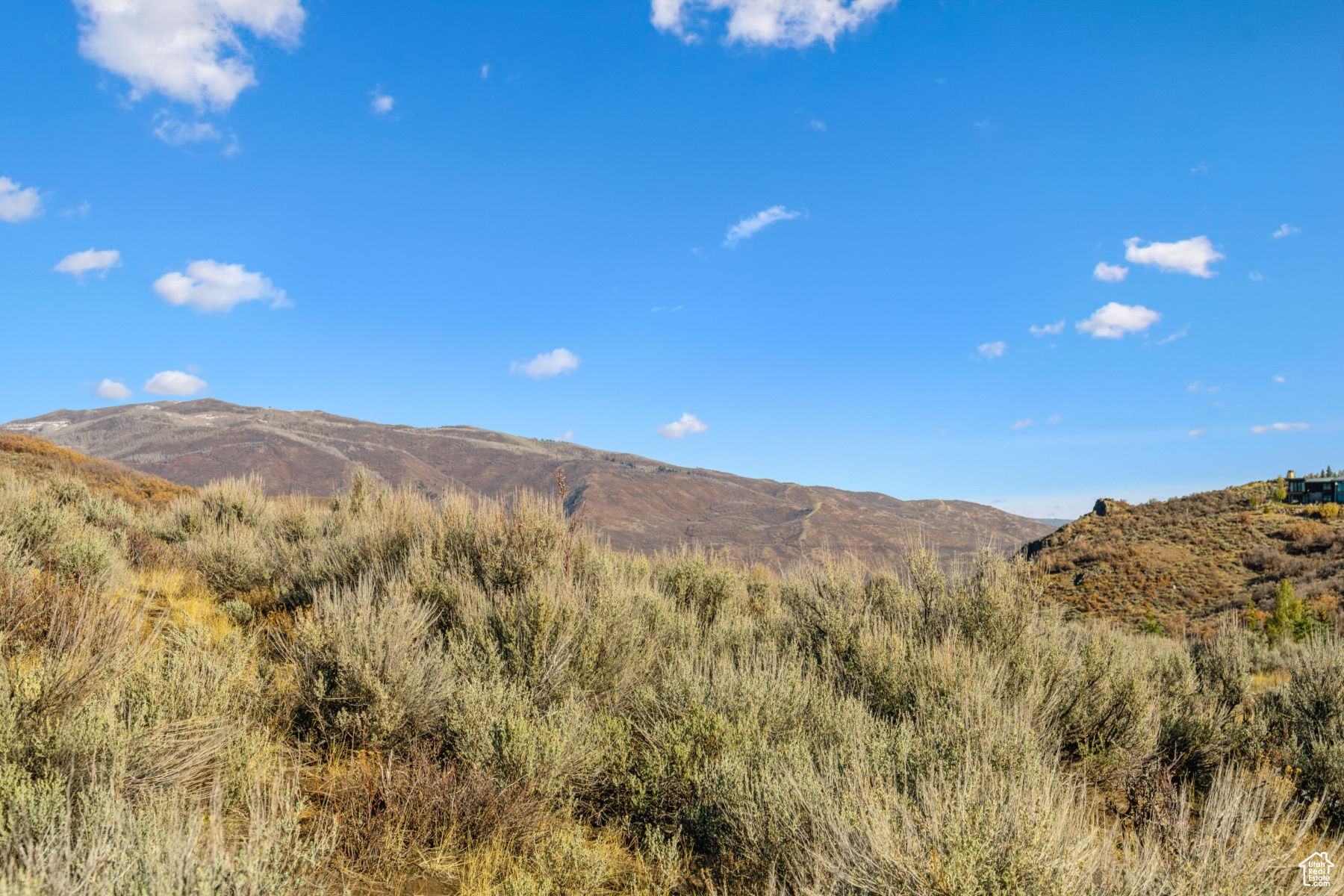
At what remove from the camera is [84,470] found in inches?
762

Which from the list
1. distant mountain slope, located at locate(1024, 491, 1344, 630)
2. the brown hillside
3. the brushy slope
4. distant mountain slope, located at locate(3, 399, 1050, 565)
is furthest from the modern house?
the brown hillside

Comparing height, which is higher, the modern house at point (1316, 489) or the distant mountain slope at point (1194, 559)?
the modern house at point (1316, 489)

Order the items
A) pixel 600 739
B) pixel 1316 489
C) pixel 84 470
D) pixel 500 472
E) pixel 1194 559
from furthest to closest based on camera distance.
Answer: pixel 500 472 → pixel 1316 489 → pixel 1194 559 → pixel 84 470 → pixel 600 739

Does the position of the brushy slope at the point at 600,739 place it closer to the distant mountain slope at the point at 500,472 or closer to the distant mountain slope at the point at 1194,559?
the distant mountain slope at the point at 1194,559

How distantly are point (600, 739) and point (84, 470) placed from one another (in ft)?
75.0

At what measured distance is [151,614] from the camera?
6.70 m

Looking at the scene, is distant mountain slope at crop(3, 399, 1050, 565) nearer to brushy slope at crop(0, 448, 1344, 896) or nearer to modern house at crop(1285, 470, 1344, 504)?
modern house at crop(1285, 470, 1344, 504)

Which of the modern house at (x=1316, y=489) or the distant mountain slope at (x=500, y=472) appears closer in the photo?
the modern house at (x=1316, y=489)

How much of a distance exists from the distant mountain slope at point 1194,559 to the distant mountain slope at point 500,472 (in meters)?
17.0

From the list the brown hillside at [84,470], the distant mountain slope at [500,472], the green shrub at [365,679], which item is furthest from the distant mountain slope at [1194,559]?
the brown hillside at [84,470]

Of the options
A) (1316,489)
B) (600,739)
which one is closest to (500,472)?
(1316,489)

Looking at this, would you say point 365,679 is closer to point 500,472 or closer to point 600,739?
point 600,739

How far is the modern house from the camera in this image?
44.8 metres

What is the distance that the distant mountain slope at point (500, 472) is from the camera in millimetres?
68750
